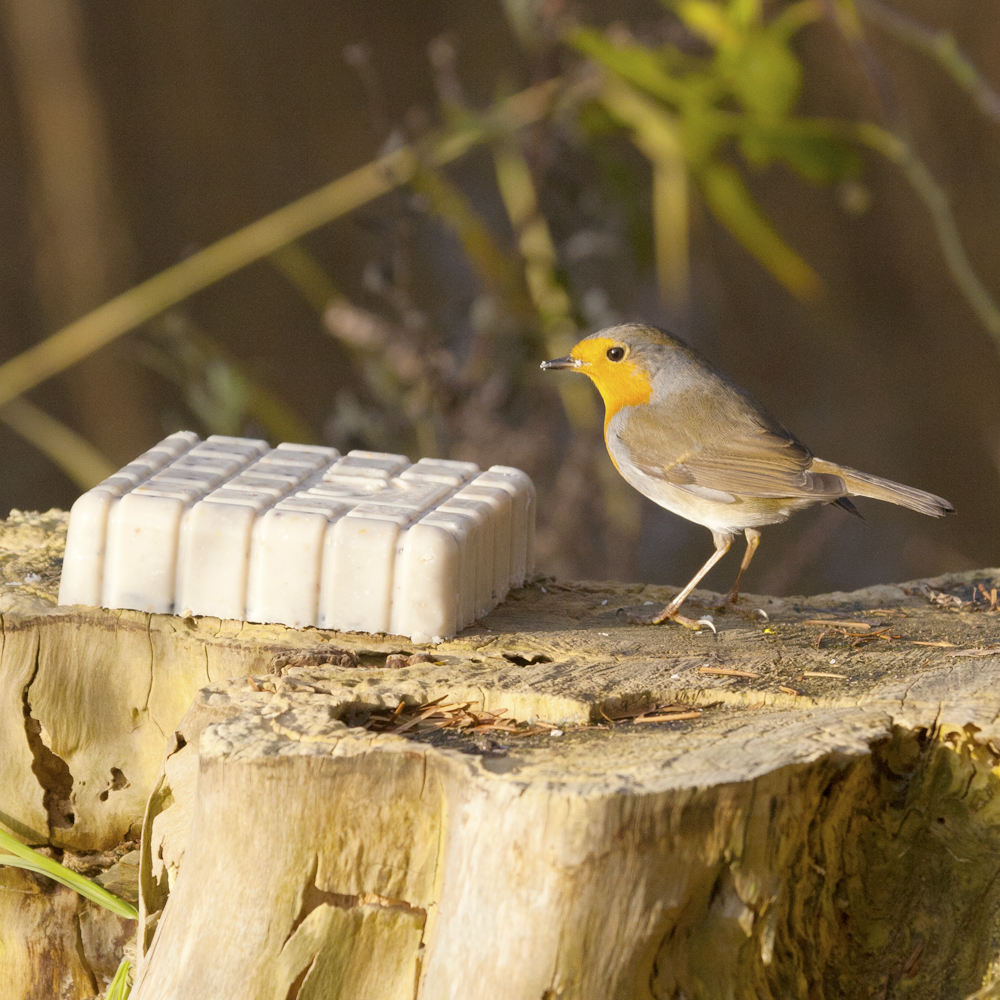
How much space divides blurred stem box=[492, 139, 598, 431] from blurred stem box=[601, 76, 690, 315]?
1.28ft

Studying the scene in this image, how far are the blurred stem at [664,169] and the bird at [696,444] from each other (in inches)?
61.5

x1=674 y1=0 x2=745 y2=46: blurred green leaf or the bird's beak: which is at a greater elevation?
x1=674 y1=0 x2=745 y2=46: blurred green leaf

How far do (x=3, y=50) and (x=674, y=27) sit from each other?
123 inches

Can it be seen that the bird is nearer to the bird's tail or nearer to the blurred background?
the bird's tail

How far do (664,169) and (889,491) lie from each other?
235 cm

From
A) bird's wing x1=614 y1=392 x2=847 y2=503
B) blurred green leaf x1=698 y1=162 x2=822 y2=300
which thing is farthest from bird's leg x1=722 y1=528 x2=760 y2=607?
blurred green leaf x1=698 y1=162 x2=822 y2=300

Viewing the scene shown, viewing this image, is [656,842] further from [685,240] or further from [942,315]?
[942,315]

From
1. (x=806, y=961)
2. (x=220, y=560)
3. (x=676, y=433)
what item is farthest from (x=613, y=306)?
(x=806, y=961)

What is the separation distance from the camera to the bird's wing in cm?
267

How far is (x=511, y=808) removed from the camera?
67.1 inches

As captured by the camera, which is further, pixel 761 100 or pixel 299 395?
pixel 299 395

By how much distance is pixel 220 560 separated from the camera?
2352 mm

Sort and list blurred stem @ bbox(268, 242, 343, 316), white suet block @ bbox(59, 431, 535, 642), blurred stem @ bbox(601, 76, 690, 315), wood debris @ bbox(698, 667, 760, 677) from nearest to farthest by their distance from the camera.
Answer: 1. wood debris @ bbox(698, 667, 760, 677)
2. white suet block @ bbox(59, 431, 535, 642)
3. blurred stem @ bbox(601, 76, 690, 315)
4. blurred stem @ bbox(268, 242, 343, 316)

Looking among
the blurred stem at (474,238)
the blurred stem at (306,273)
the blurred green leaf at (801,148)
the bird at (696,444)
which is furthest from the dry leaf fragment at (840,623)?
the blurred stem at (306,273)
